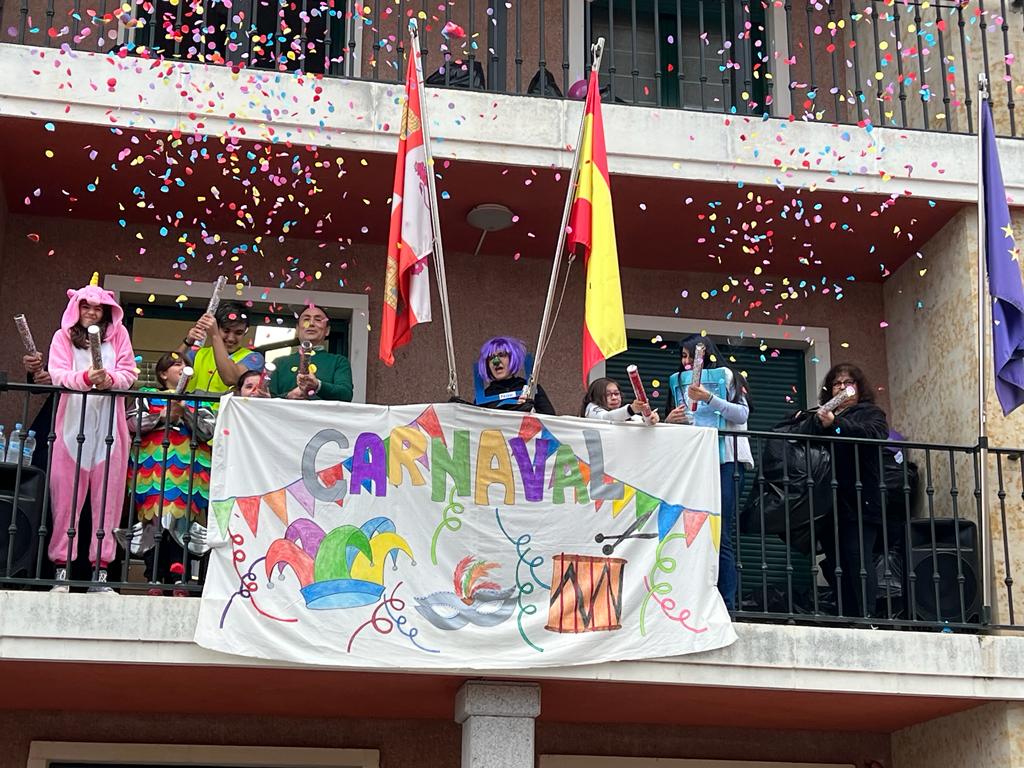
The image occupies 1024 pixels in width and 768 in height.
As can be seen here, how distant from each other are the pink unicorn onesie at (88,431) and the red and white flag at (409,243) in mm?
1574

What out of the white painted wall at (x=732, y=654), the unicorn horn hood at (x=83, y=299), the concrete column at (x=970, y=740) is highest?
the unicorn horn hood at (x=83, y=299)

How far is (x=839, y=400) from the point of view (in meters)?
10.2

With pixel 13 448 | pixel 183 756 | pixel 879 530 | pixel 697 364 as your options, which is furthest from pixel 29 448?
pixel 879 530

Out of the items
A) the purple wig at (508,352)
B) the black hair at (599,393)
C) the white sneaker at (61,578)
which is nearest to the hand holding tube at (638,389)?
the black hair at (599,393)

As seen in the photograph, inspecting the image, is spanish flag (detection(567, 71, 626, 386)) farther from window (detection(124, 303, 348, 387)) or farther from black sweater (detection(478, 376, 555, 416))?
window (detection(124, 303, 348, 387))

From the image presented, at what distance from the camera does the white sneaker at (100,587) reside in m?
8.88

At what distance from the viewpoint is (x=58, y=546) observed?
9273 mm

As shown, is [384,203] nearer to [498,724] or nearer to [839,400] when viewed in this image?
[839,400]

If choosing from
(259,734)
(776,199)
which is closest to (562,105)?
(776,199)

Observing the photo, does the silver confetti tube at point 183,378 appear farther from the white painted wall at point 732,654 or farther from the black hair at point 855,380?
the black hair at point 855,380

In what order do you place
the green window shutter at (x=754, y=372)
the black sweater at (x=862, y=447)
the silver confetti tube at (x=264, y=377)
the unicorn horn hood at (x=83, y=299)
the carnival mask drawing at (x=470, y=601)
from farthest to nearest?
the green window shutter at (x=754, y=372) < the black sweater at (x=862, y=447) < the silver confetti tube at (x=264, y=377) < the unicorn horn hood at (x=83, y=299) < the carnival mask drawing at (x=470, y=601)

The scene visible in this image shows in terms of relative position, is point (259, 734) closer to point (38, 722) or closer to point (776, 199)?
point (38, 722)

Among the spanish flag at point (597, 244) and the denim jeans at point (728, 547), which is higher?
the spanish flag at point (597, 244)

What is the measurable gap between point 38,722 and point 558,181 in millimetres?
4792
